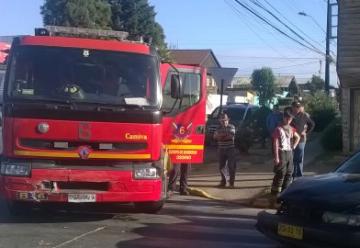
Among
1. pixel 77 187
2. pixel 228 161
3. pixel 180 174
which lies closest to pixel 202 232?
pixel 77 187

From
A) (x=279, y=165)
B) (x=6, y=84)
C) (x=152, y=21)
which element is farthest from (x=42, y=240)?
(x=152, y=21)

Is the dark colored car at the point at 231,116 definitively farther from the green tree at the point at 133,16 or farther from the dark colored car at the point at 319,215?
the green tree at the point at 133,16

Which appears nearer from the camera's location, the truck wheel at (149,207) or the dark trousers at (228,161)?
the truck wheel at (149,207)

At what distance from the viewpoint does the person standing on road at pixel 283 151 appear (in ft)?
41.0

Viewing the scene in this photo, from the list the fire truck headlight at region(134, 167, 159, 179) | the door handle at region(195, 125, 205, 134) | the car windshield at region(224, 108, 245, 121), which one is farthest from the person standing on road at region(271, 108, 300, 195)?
the car windshield at region(224, 108, 245, 121)

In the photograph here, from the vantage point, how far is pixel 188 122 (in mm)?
12422

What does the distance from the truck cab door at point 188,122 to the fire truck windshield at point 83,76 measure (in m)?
1.81

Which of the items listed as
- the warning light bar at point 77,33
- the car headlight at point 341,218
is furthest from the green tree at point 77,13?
the car headlight at point 341,218

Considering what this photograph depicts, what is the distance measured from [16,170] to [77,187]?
2.91 feet

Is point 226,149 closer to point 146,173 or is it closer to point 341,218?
point 146,173

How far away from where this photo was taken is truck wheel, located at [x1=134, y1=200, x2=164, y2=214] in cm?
1041

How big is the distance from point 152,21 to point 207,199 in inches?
1750

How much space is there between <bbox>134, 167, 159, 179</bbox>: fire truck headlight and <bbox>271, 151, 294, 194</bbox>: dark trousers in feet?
11.4

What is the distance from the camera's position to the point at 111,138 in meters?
9.69
